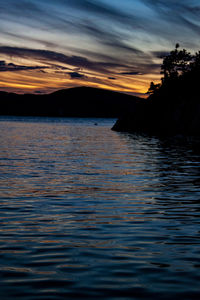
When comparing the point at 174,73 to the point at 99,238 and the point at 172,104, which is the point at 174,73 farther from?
the point at 99,238

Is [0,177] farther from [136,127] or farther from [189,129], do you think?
[136,127]

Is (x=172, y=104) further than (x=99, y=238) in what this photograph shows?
Yes

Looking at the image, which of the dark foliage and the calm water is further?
the dark foliage

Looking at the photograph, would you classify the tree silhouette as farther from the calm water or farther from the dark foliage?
the calm water

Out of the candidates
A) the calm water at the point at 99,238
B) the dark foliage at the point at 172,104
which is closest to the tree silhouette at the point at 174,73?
the dark foliage at the point at 172,104

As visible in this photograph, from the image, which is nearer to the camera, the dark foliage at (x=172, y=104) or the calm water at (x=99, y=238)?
the calm water at (x=99, y=238)

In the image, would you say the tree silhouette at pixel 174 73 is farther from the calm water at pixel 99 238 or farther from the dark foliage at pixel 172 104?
the calm water at pixel 99 238

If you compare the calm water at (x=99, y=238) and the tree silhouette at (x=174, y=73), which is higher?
the tree silhouette at (x=174, y=73)

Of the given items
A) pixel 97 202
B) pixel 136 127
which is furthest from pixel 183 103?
pixel 97 202

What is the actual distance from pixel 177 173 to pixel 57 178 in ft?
24.5

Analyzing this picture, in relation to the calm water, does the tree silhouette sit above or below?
above

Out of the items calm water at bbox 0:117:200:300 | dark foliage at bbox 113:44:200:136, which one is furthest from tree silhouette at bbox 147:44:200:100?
calm water at bbox 0:117:200:300

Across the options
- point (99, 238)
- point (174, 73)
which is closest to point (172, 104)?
point (174, 73)

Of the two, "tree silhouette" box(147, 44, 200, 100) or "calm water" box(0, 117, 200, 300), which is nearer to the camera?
"calm water" box(0, 117, 200, 300)
